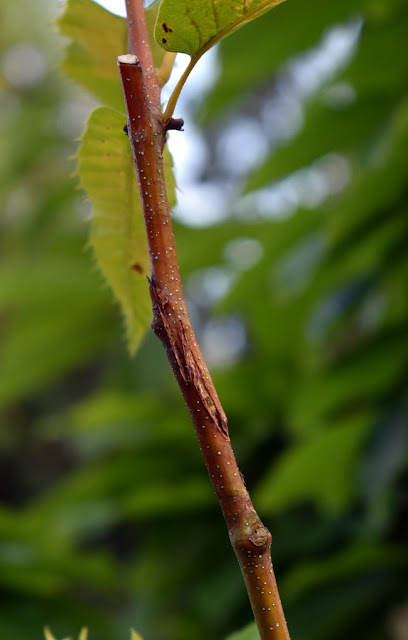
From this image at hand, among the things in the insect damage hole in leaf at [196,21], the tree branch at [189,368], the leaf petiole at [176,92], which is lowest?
the tree branch at [189,368]

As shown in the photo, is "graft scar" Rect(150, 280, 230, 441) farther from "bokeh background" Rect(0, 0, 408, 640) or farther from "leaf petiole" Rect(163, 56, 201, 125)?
"bokeh background" Rect(0, 0, 408, 640)

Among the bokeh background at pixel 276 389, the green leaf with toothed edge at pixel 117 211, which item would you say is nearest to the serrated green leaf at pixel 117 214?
the green leaf with toothed edge at pixel 117 211

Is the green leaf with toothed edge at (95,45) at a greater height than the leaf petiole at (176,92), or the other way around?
the green leaf with toothed edge at (95,45)

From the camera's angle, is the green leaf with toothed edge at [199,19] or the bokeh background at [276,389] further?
the bokeh background at [276,389]

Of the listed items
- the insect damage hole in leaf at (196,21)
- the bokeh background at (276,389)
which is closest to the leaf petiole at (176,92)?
the insect damage hole in leaf at (196,21)

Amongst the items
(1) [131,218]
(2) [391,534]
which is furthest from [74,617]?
(1) [131,218]

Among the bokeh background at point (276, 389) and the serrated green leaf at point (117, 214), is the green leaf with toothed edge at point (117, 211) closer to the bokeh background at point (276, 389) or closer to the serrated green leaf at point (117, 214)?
the serrated green leaf at point (117, 214)

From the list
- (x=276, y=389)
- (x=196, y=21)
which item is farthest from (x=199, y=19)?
(x=276, y=389)
